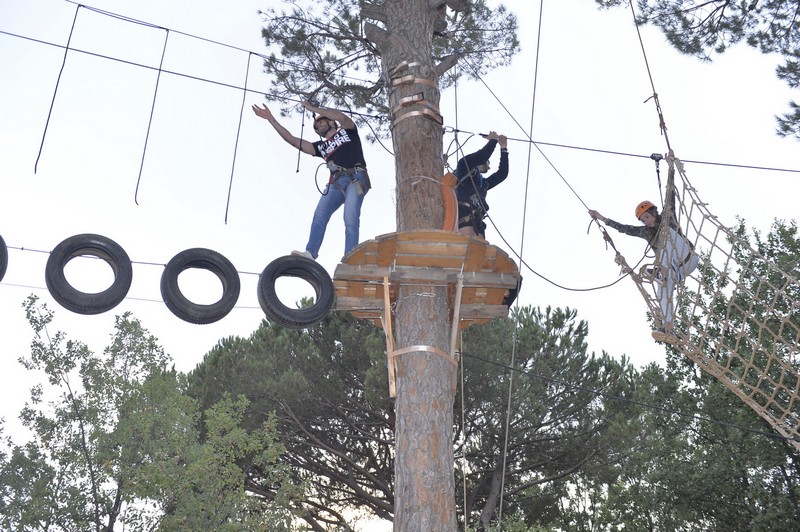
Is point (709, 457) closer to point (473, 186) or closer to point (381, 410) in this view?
point (381, 410)

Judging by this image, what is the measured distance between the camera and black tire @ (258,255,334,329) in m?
5.65

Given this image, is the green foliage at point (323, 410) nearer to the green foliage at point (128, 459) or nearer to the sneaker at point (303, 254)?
the green foliage at point (128, 459)

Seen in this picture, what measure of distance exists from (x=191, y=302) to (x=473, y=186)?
2.22 metres

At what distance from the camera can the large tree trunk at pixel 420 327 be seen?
15.7ft

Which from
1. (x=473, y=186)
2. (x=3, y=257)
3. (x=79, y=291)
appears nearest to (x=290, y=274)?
(x=79, y=291)

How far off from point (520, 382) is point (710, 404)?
306 cm

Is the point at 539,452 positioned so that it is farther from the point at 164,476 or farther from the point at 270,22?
the point at 270,22

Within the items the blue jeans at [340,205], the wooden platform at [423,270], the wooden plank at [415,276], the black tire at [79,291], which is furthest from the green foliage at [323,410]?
the wooden plank at [415,276]

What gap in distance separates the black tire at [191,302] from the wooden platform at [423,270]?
2.53 feet

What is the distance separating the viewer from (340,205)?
243 inches

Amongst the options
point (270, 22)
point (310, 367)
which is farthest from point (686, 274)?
point (310, 367)

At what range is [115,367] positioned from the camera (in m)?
13.5

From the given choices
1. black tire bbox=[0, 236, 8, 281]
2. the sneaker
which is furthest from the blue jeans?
black tire bbox=[0, 236, 8, 281]

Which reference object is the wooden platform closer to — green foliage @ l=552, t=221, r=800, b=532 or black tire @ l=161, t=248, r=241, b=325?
black tire @ l=161, t=248, r=241, b=325
